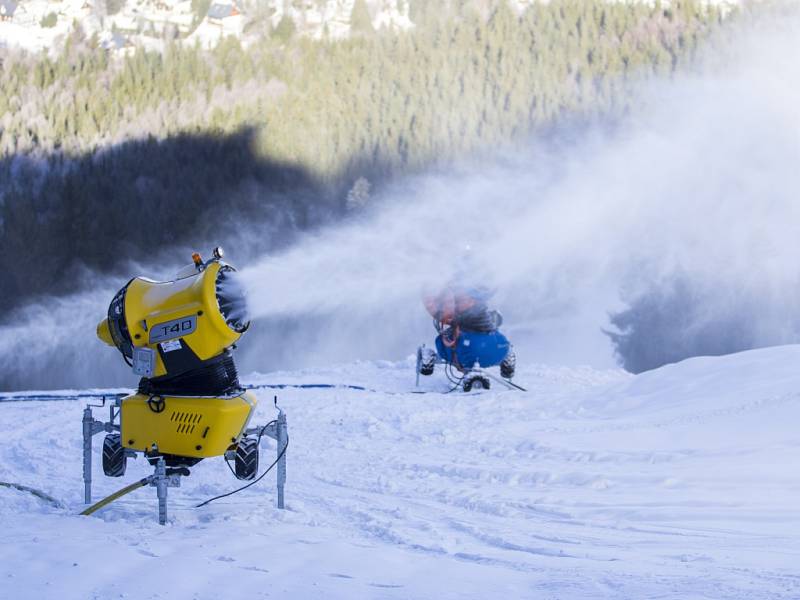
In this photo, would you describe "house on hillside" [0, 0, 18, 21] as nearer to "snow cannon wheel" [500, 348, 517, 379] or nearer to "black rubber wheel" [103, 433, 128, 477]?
"snow cannon wheel" [500, 348, 517, 379]

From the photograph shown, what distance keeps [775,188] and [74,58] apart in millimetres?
29766

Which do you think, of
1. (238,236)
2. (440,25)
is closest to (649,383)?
(238,236)

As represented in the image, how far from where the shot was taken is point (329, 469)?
7598 millimetres

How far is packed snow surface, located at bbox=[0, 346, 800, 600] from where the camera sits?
13.9 ft

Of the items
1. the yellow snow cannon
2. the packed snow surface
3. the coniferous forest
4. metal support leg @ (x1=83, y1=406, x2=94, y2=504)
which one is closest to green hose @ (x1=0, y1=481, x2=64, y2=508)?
the packed snow surface

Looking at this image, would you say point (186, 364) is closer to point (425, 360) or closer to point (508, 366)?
point (425, 360)

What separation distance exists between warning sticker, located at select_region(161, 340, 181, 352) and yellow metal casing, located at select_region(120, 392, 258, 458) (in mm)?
319

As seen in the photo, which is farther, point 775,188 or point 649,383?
point 775,188

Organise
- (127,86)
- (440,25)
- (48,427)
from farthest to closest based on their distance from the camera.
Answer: (440,25)
(127,86)
(48,427)

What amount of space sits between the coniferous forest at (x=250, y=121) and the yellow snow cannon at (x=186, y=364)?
34.0 meters

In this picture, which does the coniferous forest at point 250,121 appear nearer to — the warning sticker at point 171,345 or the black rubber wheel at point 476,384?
the black rubber wheel at point 476,384

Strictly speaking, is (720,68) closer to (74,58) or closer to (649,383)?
(74,58)

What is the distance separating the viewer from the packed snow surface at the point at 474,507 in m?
4.23

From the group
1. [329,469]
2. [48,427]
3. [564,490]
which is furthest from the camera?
[48,427]
